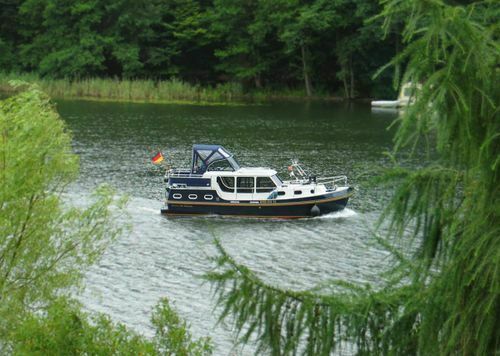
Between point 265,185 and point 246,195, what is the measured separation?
856 mm

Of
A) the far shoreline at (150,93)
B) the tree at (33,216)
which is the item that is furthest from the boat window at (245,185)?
the far shoreline at (150,93)

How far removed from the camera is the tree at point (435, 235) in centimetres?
655

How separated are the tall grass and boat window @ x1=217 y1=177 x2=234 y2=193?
3771 cm

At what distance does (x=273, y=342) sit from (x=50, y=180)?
10.8 meters

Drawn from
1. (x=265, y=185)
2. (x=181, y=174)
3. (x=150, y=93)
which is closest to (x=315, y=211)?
(x=265, y=185)

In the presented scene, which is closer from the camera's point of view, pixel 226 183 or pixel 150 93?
pixel 226 183

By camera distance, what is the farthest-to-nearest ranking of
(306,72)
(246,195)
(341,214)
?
(306,72) → (246,195) → (341,214)

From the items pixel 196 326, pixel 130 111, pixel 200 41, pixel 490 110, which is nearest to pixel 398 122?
pixel 490 110

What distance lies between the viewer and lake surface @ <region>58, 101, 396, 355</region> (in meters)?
24.9

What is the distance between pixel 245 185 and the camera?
36.4 meters

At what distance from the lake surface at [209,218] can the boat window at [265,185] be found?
1.38 meters

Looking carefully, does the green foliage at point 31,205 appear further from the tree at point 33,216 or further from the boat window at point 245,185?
the boat window at point 245,185

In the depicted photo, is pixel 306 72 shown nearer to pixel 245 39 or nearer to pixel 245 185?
pixel 245 39

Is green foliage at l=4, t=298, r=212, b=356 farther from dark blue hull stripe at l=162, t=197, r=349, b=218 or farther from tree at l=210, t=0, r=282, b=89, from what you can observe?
tree at l=210, t=0, r=282, b=89
